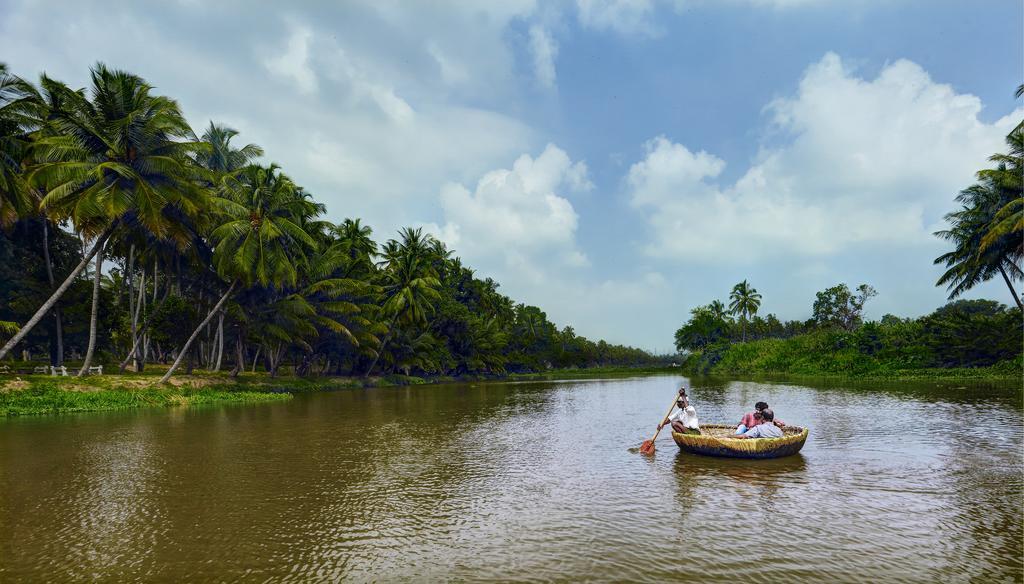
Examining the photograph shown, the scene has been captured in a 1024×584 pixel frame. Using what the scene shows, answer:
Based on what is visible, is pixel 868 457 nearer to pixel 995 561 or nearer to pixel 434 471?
pixel 995 561

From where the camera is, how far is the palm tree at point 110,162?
2391 centimetres

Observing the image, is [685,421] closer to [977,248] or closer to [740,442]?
[740,442]

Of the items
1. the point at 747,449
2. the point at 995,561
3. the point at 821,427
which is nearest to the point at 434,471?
the point at 747,449

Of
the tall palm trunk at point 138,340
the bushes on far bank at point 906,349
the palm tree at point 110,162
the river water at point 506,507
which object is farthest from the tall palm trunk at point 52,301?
the bushes on far bank at point 906,349

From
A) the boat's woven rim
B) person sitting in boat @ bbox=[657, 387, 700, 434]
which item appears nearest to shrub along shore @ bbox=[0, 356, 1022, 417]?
person sitting in boat @ bbox=[657, 387, 700, 434]

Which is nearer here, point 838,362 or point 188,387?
point 188,387

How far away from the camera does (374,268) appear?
2330 inches

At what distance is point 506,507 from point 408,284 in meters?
46.8

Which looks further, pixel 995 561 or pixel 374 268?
pixel 374 268

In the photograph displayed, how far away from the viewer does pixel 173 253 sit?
3456 centimetres

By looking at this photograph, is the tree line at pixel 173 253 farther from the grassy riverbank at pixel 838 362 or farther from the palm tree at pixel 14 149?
the grassy riverbank at pixel 838 362

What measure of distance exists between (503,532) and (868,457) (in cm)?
1045

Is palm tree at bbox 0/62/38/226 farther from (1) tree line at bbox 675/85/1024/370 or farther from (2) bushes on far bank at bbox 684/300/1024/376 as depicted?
(2) bushes on far bank at bbox 684/300/1024/376

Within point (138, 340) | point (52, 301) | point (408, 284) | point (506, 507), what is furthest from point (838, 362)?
point (52, 301)
